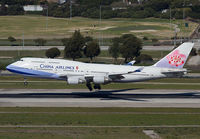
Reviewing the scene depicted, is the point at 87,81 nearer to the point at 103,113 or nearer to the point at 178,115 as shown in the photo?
the point at 103,113

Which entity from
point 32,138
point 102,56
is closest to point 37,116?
point 32,138

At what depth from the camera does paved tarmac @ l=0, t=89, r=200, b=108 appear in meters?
49.7

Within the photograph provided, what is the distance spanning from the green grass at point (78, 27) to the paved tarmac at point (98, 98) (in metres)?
98.6

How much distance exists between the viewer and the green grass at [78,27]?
537 feet

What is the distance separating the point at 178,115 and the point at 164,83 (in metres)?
31.6

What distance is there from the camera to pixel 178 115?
1688 inches

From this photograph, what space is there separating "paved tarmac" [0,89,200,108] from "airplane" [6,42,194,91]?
2.31 metres

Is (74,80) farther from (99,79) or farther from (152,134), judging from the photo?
(152,134)

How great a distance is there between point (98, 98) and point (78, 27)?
126m

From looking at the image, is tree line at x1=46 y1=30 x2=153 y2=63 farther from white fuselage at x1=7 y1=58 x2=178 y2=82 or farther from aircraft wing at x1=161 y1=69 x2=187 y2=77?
aircraft wing at x1=161 y1=69 x2=187 y2=77

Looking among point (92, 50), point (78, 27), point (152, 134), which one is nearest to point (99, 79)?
point (152, 134)

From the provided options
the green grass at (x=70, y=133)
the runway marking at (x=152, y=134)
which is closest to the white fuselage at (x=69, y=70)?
the green grass at (x=70, y=133)

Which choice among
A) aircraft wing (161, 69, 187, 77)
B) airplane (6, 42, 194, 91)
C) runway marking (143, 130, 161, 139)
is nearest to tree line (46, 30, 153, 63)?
airplane (6, 42, 194, 91)

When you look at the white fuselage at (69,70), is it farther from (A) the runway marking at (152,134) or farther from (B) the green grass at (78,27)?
(B) the green grass at (78,27)
